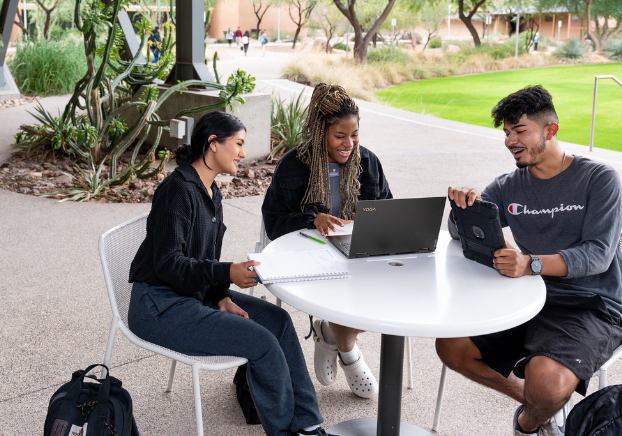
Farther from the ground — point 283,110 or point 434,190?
point 283,110

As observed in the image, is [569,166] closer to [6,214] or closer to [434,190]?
[434,190]

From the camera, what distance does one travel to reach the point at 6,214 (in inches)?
230

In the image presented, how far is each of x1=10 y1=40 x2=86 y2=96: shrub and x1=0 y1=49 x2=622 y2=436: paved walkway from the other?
322 inches

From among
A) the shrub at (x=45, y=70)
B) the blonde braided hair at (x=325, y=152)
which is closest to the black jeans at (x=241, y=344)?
the blonde braided hair at (x=325, y=152)

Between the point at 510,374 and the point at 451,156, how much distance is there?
22.7 feet

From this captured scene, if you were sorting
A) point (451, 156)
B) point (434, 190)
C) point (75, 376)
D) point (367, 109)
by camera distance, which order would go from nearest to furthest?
point (75, 376) → point (434, 190) → point (451, 156) → point (367, 109)

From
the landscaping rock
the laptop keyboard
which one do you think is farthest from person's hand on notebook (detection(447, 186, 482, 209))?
the landscaping rock

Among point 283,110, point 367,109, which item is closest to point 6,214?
point 283,110

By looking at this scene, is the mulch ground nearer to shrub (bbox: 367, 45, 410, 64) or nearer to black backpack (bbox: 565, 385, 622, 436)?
black backpack (bbox: 565, 385, 622, 436)

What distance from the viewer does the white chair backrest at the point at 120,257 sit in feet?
7.84

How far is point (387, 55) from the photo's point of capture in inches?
995

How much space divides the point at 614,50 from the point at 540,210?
35.3 meters

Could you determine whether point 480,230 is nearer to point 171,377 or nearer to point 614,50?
point 171,377

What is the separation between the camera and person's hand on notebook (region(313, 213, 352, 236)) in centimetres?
268
